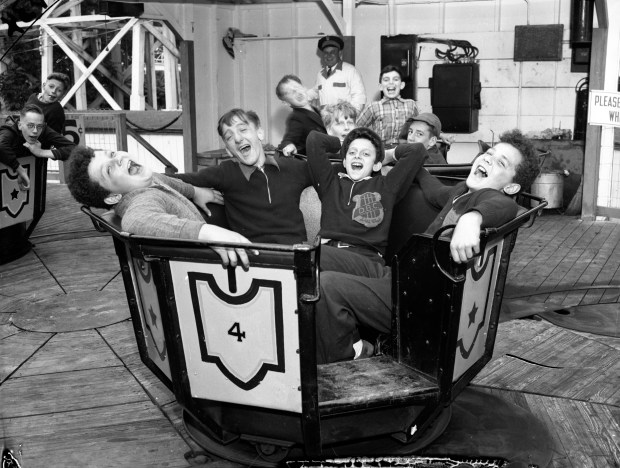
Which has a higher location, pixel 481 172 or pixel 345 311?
pixel 481 172

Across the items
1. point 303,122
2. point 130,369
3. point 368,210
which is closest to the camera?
point 368,210

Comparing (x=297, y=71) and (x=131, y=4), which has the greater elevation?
(x=131, y=4)

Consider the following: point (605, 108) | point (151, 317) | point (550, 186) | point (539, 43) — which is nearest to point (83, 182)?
point (151, 317)

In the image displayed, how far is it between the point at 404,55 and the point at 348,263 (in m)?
6.60

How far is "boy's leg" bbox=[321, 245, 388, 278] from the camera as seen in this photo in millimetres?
3613

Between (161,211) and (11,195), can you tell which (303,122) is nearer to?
(11,195)

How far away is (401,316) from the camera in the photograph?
10.6 feet

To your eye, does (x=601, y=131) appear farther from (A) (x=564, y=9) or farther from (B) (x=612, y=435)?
(B) (x=612, y=435)

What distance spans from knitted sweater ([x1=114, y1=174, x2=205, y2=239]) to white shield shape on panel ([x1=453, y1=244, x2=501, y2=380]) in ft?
3.31

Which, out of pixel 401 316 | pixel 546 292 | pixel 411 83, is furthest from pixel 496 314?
pixel 411 83

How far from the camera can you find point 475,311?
10.3ft

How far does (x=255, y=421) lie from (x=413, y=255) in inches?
33.9

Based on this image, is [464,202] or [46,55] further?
[46,55]

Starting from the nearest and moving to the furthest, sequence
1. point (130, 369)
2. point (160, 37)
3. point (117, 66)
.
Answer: point (130, 369)
point (160, 37)
point (117, 66)
